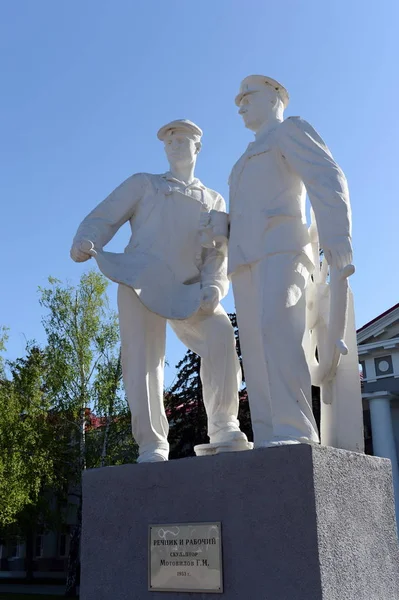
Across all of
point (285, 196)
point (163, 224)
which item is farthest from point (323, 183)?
point (163, 224)

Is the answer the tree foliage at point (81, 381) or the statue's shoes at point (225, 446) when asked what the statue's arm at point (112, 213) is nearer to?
the statue's shoes at point (225, 446)

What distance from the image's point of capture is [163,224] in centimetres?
505

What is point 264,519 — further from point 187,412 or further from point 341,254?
point 187,412

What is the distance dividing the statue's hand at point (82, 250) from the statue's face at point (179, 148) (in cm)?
100

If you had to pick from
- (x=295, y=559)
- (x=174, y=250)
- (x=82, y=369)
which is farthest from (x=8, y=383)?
(x=295, y=559)

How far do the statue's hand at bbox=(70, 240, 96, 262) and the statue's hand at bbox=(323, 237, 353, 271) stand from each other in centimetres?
174

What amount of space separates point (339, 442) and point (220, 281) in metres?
1.43

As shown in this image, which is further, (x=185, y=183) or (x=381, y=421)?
(x=381, y=421)

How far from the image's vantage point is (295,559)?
3543 mm

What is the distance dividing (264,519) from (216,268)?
1940mm

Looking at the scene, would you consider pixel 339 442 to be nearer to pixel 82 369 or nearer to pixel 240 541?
pixel 240 541

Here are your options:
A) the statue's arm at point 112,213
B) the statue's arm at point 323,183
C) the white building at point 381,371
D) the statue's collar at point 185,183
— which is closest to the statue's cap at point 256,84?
the statue's arm at point 323,183

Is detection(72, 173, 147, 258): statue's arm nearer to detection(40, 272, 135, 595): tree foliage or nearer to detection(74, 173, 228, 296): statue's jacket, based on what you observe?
detection(74, 173, 228, 296): statue's jacket

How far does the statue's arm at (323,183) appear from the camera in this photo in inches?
162
